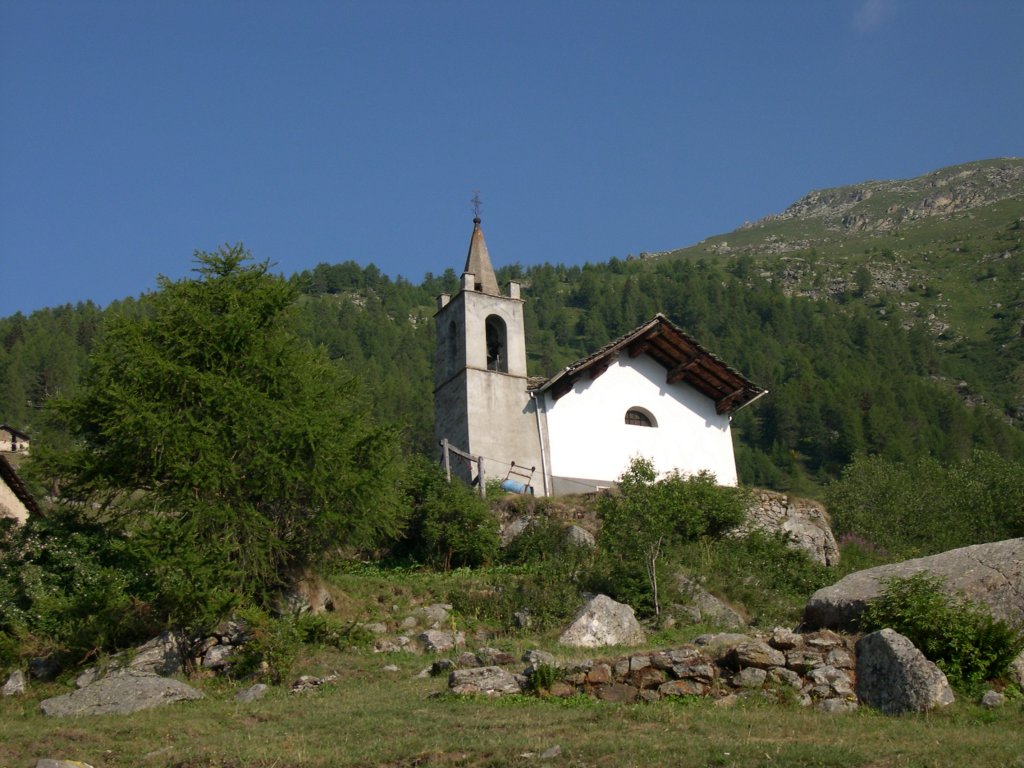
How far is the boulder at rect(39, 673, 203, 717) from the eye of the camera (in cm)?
1492

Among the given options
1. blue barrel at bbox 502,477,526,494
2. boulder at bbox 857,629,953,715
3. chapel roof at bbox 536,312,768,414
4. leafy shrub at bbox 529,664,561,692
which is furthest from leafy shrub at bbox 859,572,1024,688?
chapel roof at bbox 536,312,768,414

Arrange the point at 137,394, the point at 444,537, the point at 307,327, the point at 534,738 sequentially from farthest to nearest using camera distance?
the point at 444,537 → the point at 307,327 → the point at 137,394 → the point at 534,738

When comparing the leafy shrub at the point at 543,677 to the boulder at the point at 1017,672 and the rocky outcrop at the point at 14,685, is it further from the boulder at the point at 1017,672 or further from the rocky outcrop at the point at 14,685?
the rocky outcrop at the point at 14,685

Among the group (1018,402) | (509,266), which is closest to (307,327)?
(1018,402)

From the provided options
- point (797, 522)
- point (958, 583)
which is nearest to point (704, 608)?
point (958, 583)

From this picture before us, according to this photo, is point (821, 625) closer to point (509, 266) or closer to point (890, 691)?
point (890, 691)

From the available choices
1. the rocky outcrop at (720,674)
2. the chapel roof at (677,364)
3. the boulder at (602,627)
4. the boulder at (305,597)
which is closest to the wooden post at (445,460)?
the chapel roof at (677,364)

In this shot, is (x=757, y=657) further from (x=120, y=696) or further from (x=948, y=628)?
(x=120, y=696)

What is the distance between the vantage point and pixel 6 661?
18031mm

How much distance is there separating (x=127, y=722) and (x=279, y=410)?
25.9 ft

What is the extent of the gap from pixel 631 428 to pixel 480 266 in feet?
24.0

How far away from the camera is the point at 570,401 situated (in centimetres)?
3312

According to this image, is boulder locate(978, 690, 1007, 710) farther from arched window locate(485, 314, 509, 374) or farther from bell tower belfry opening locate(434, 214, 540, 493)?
arched window locate(485, 314, 509, 374)

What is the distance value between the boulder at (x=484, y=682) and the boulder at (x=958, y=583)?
5.28 m
